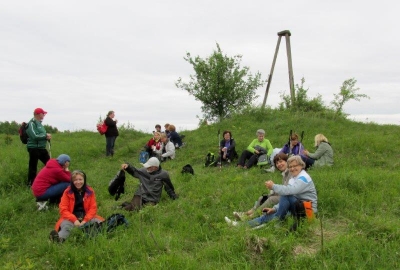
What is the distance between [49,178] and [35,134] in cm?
165

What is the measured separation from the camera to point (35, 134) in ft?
25.8

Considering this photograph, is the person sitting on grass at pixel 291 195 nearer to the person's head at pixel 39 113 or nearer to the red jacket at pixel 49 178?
the red jacket at pixel 49 178

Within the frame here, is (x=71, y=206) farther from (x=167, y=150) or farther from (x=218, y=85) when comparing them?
(x=218, y=85)

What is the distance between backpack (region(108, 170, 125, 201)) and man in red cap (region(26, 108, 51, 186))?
2163 millimetres

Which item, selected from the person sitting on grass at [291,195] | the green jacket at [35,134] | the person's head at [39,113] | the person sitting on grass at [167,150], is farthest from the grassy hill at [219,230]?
the person sitting on grass at [167,150]

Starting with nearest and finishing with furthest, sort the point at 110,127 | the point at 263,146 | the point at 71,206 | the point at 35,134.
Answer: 1. the point at 71,206
2. the point at 35,134
3. the point at 263,146
4. the point at 110,127

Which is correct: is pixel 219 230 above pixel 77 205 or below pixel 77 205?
below

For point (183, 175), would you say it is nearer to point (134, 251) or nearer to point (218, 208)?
point (218, 208)

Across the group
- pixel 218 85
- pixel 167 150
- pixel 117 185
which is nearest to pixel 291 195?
pixel 117 185

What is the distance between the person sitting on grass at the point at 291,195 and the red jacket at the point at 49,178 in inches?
142

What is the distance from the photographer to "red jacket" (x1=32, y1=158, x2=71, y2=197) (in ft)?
22.0

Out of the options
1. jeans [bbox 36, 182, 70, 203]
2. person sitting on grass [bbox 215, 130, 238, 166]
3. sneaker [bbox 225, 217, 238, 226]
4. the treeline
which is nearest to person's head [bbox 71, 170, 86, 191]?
jeans [bbox 36, 182, 70, 203]

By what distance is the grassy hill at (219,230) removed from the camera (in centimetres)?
407

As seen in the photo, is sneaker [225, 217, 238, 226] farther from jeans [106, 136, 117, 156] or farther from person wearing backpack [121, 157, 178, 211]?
jeans [106, 136, 117, 156]
